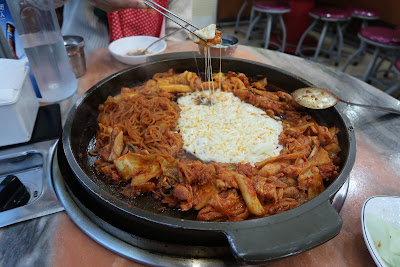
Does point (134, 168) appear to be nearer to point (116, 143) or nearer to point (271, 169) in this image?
point (116, 143)

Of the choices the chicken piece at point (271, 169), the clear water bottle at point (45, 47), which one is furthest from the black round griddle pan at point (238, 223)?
the clear water bottle at point (45, 47)

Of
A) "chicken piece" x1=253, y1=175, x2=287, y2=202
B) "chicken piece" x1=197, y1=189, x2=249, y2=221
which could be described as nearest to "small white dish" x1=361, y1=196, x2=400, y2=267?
"chicken piece" x1=253, y1=175, x2=287, y2=202

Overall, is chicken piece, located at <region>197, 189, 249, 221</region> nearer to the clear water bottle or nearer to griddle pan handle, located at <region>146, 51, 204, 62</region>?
griddle pan handle, located at <region>146, 51, 204, 62</region>

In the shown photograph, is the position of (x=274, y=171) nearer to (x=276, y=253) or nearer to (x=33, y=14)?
(x=276, y=253)

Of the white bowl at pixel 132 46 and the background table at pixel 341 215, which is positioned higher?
the white bowl at pixel 132 46

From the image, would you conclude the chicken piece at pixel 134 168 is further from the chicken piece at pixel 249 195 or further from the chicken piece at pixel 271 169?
the chicken piece at pixel 271 169

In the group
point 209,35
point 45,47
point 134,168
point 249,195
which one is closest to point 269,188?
point 249,195
